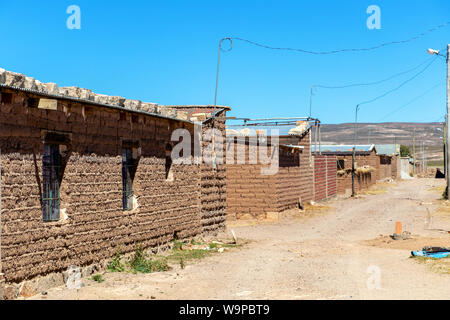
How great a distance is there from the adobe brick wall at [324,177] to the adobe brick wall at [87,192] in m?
15.9

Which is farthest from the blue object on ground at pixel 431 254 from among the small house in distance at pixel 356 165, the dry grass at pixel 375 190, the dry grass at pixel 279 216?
the dry grass at pixel 375 190

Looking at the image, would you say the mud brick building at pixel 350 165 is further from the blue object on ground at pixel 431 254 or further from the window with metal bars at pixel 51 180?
the window with metal bars at pixel 51 180

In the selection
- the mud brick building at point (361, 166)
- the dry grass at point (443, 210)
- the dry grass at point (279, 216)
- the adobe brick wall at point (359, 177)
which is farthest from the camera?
the mud brick building at point (361, 166)

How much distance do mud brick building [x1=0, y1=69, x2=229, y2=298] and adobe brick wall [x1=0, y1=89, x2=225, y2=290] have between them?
0.06ft

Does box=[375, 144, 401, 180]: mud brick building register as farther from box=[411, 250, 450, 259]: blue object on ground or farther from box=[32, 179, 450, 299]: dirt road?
box=[411, 250, 450, 259]: blue object on ground

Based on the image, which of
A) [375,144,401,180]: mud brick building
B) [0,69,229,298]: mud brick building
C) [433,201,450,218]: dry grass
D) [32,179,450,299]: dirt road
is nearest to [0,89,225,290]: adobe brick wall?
[0,69,229,298]: mud brick building

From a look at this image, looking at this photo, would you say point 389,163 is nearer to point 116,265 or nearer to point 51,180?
point 116,265

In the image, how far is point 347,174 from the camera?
3759 cm

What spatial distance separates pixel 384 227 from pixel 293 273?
9.23 metres

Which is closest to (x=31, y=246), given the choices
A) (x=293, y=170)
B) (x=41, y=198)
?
(x=41, y=198)

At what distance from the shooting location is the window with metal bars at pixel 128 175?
11938 mm

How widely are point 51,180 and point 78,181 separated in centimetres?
63

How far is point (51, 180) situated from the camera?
9.56 metres
